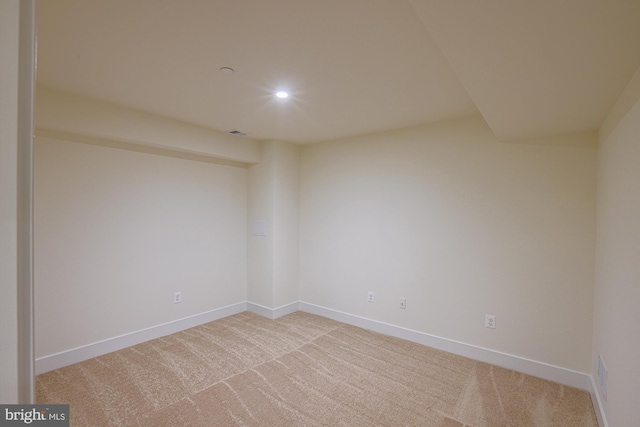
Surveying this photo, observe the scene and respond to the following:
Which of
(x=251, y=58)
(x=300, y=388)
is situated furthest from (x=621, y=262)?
(x=251, y=58)

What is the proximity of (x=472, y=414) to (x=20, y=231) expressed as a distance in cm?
271

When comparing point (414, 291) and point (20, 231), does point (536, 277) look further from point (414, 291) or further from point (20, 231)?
point (20, 231)

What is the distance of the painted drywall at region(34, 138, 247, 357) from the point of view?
2.71m

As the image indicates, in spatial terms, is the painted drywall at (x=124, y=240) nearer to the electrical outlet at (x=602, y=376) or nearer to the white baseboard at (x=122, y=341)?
the white baseboard at (x=122, y=341)

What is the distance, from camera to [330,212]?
13.5ft

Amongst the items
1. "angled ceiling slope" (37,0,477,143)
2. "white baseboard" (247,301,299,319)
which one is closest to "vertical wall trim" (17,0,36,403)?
"angled ceiling slope" (37,0,477,143)

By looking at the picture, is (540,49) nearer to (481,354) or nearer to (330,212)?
(481,354)

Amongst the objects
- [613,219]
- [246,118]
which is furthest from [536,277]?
[246,118]

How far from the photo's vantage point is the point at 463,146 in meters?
3.04

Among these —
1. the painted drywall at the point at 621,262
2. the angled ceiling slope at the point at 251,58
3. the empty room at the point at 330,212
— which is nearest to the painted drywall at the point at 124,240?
the empty room at the point at 330,212

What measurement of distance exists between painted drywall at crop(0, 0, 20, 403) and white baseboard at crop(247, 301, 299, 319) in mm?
3855

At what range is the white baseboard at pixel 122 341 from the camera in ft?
8.87

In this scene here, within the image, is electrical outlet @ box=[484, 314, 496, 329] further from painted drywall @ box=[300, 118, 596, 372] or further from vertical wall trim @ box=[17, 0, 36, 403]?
vertical wall trim @ box=[17, 0, 36, 403]

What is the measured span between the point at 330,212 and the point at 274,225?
78cm
